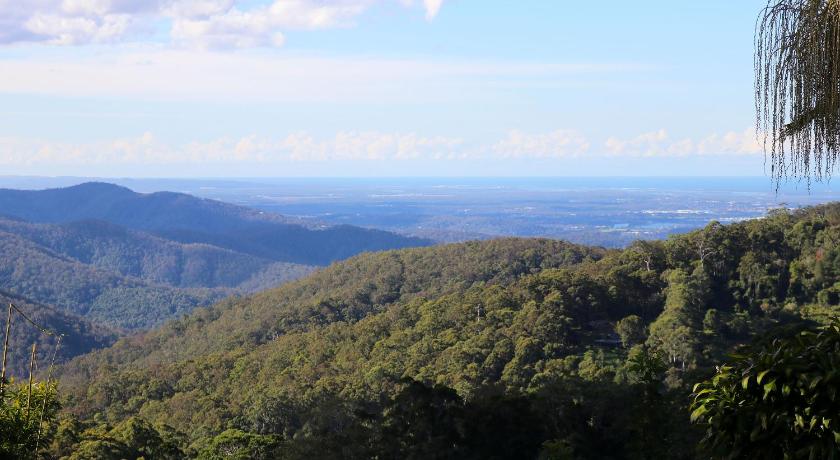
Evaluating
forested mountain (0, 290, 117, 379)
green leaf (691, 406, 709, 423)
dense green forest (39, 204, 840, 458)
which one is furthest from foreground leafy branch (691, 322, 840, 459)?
forested mountain (0, 290, 117, 379)

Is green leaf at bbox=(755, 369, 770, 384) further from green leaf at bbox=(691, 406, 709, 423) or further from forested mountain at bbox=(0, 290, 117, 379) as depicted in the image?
forested mountain at bbox=(0, 290, 117, 379)

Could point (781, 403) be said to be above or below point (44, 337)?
above

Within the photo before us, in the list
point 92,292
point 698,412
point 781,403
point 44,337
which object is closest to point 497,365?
point 698,412

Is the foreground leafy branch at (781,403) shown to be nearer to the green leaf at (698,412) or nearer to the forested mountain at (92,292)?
the green leaf at (698,412)

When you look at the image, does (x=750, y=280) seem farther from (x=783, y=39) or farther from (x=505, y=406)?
→ (x=783, y=39)

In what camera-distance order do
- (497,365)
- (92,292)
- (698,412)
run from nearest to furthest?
(698,412)
(497,365)
(92,292)

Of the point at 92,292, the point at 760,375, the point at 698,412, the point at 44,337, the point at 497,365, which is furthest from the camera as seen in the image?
the point at 92,292

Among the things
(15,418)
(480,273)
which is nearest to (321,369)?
(480,273)

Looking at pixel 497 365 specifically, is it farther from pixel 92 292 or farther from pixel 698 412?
pixel 92 292
